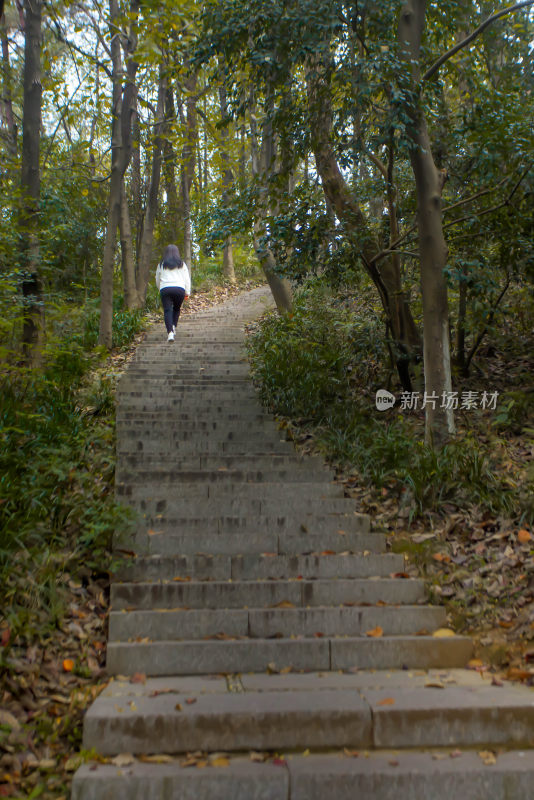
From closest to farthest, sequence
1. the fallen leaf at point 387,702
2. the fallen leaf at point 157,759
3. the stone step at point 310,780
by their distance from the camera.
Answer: the stone step at point 310,780 < the fallen leaf at point 157,759 < the fallen leaf at point 387,702

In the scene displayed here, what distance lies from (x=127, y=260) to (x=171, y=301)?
354 cm

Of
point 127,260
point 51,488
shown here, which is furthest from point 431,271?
point 127,260

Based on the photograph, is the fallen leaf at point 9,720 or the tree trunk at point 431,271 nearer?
the fallen leaf at point 9,720

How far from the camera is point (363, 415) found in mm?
8141

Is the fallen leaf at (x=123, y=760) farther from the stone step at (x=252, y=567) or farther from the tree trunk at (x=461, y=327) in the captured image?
the tree trunk at (x=461, y=327)

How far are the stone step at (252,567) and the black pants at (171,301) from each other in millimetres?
7033

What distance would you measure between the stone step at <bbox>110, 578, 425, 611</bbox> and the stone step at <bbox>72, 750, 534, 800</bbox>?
127 centimetres

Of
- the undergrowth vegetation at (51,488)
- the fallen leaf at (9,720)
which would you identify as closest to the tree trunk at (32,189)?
the undergrowth vegetation at (51,488)

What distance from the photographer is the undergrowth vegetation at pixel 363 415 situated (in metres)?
5.70

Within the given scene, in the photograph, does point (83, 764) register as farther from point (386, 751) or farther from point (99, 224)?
point (99, 224)

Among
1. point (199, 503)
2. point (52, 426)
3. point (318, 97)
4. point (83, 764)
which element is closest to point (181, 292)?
point (318, 97)

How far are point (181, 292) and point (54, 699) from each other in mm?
8361

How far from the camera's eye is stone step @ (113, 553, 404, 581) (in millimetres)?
4598

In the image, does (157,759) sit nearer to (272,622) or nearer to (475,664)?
(272,622)
